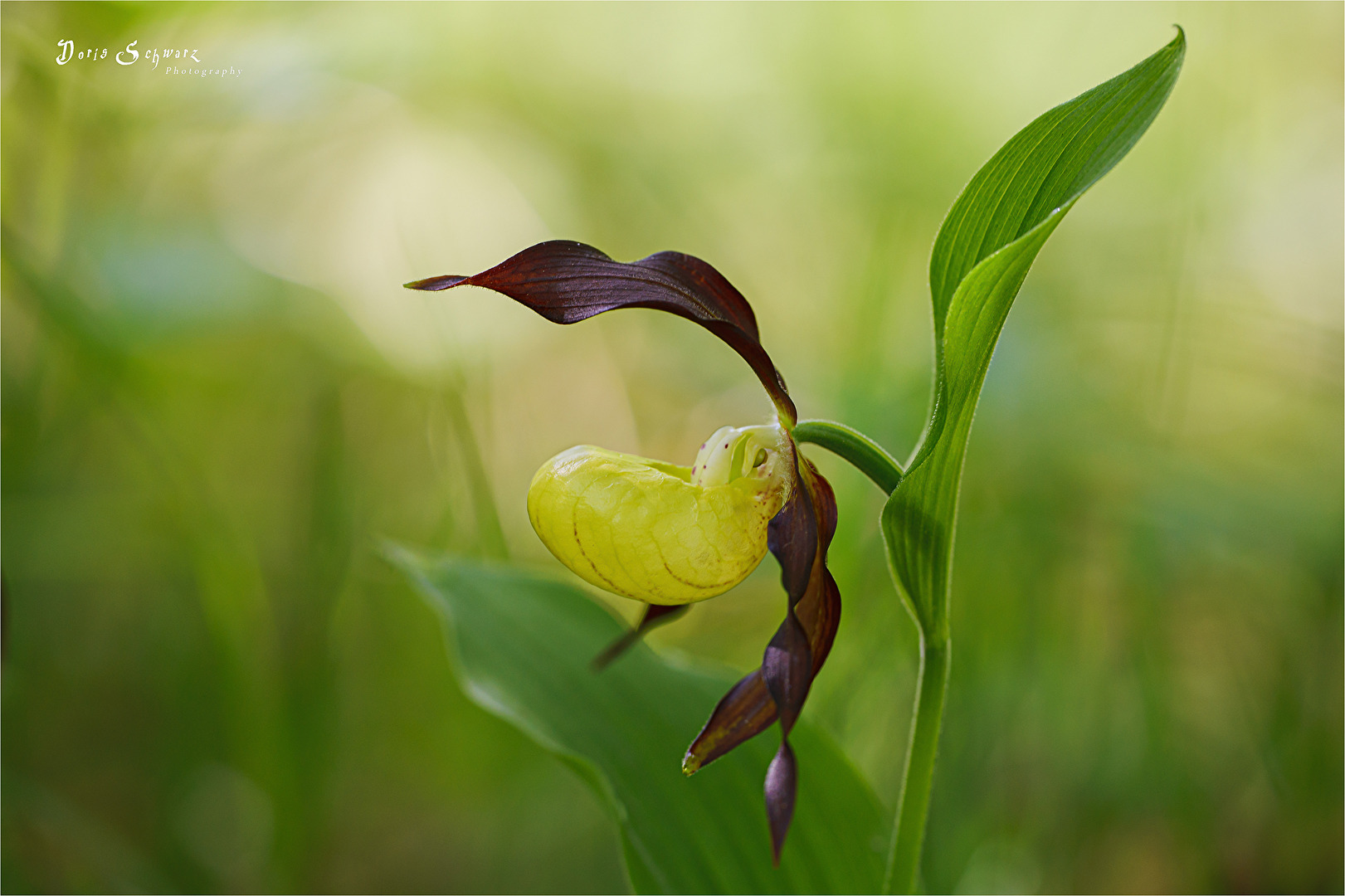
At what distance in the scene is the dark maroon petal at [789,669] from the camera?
65 cm

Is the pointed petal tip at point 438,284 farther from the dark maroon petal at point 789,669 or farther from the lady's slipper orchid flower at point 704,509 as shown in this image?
the dark maroon petal at point 789,669

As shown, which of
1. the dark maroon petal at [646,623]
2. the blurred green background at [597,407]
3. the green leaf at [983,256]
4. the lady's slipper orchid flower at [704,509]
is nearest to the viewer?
the green leaf at [983,256]

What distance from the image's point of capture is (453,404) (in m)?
1.59

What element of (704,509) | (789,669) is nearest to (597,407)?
(704,509)

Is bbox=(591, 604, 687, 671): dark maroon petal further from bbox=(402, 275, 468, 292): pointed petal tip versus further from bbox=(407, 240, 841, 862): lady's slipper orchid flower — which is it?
bbox=(402, 275, 468, 292): pointed petal tip

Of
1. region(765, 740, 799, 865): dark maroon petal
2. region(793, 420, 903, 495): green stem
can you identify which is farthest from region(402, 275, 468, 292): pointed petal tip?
region(765, 740, 799, 865): dark maroon petal

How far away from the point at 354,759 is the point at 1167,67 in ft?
6.71

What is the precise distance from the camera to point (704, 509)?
2.44ft

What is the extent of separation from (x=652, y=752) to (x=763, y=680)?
1.08ft

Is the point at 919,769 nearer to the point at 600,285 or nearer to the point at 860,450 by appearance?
the point at 860,450

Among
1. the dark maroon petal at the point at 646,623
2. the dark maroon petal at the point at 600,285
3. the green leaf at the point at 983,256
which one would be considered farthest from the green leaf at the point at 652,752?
the dark maroon petal at the point at 600,285

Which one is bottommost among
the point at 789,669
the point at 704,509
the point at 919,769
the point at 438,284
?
the point at 919,769

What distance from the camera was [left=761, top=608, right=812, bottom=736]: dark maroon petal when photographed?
2.13ft

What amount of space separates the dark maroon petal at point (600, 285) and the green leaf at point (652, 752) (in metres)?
0.49
